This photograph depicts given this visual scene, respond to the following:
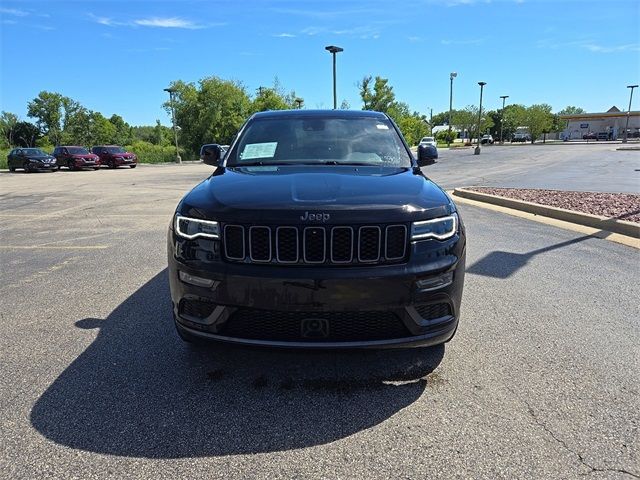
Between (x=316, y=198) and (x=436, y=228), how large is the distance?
71 cm

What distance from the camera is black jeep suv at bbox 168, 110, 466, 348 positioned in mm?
2484

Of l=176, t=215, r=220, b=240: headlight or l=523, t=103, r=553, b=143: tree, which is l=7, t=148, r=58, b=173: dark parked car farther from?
l=523, t=103, r=553, b=143: tree

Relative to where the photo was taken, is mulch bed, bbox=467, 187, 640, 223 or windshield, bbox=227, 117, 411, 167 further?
mulch bed, bbox=467, 187, 640, 223

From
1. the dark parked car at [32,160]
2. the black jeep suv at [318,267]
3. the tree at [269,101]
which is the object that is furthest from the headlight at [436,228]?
the tree at [269,101]

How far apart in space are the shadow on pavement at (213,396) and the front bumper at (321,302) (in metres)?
0.12

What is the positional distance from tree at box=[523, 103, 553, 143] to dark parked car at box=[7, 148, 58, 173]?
233ft

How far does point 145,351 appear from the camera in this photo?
130 inches

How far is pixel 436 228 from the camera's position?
2.67m

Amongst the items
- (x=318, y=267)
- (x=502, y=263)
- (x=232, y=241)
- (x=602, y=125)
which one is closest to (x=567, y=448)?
(x=318, y=267)

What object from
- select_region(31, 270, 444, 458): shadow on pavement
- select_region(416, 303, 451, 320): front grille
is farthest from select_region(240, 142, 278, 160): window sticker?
select_region(416, 303, 451, 320): front grille

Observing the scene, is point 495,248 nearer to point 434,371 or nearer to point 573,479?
point 434,371

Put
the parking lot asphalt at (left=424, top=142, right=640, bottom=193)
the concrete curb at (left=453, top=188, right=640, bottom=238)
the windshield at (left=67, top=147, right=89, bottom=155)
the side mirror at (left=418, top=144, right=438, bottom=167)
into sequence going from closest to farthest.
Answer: the side mirror at (left=418, top=144, right=438, bottom=167) < the concrete curb at (left=453, top=188, right=640, bottom=238) < the parking lot asphalt at (left=424, top=142, right=640, bottom=193) < the windshield at (left=67, top=147, right=89, bottom=155)

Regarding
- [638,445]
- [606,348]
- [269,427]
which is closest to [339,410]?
[269,427]

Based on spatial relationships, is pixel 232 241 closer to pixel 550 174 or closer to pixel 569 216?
pixel 569 216
